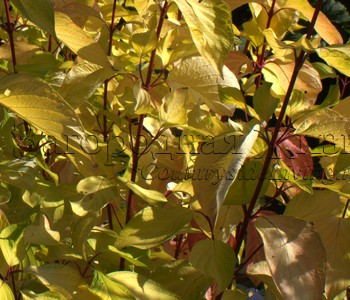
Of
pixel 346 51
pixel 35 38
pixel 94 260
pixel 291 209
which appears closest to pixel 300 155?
pixel 291 209

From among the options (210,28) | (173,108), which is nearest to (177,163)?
(173,108)

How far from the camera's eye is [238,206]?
0.83 m

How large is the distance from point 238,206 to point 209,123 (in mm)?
132

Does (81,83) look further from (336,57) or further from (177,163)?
(336,57)

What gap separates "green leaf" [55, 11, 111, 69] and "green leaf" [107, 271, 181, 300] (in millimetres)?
277

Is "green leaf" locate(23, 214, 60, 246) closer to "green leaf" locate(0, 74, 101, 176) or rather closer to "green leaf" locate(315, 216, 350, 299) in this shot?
"green leaf" locate(0, 74, 101, 176)

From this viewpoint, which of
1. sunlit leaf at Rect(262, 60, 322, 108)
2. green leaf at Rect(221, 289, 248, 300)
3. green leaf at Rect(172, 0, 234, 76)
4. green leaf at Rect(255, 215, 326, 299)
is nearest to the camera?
green leaf at Rect(172, 0, 234, 76)

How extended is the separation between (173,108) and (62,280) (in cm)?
25

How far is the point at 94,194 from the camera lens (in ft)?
2.55

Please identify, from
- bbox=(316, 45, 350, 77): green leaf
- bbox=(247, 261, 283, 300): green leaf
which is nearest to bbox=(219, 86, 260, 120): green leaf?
bbox=(316, 45, 350, 77): green leaf

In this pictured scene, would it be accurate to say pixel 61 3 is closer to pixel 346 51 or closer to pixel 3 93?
pixel 3 93

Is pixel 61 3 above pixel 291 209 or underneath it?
above

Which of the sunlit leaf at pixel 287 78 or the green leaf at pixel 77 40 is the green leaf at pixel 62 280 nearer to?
the green leaf at pixel 77 40

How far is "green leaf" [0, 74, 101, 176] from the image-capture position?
620 mm
